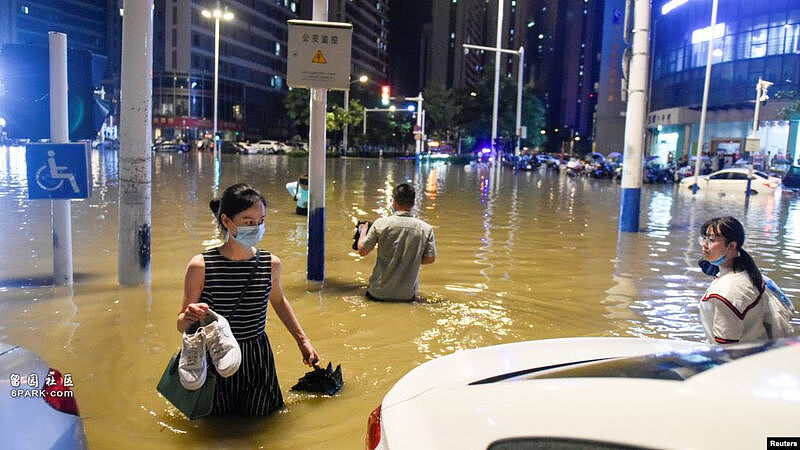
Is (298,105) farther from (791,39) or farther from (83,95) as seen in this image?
(83,95)

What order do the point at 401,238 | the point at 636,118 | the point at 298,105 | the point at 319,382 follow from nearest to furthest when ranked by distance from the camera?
the point at 319,382 → the point at 401,238 → the point at 636,118 → the point at 298,105

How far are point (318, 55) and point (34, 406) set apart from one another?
5.58 m

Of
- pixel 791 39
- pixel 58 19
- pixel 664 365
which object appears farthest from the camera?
pixel 58 19

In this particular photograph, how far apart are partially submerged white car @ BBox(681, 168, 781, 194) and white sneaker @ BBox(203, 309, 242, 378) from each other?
31418 mm

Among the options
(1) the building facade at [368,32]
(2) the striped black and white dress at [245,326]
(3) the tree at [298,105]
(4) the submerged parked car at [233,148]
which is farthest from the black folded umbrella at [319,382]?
(1) the building facade at [368,32]

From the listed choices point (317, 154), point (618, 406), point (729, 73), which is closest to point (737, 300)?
point (618, 406)

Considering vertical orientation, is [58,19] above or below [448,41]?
below

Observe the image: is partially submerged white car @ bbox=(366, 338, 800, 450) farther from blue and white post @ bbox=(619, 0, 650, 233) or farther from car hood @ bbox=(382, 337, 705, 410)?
blue and white post @ bbox=(619, 0, 650, 233)

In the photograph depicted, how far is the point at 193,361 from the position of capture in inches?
140

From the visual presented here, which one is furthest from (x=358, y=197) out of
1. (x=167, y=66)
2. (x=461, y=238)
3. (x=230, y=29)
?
(x=230, y=29)

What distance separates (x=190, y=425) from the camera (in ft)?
14.0

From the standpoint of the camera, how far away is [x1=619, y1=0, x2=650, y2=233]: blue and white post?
13.6 metres

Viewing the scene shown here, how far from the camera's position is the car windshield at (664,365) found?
2.04 metres

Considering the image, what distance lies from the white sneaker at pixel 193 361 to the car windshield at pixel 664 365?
5.57ft
